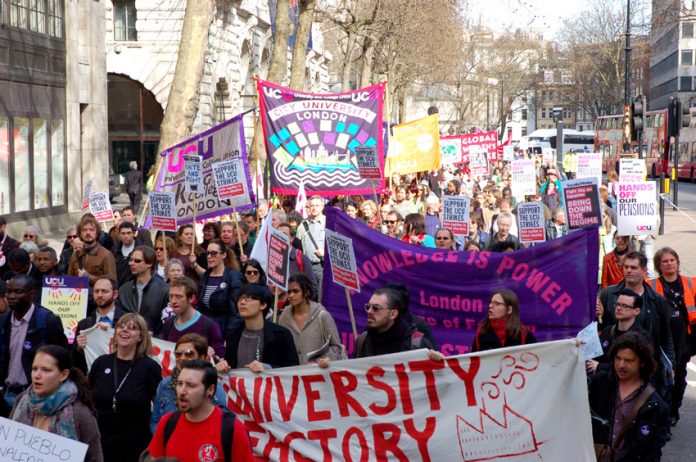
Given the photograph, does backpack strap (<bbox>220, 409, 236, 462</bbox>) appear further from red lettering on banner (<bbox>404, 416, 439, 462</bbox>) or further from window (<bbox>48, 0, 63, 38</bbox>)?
window (<bbox>48, 0, 63, 38</bbox>)

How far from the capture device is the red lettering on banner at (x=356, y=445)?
6.49m

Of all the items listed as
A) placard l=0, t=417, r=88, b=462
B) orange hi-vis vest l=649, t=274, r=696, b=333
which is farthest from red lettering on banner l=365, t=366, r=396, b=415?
orange hi-vis vest l=649, t=274, r=696, b=333

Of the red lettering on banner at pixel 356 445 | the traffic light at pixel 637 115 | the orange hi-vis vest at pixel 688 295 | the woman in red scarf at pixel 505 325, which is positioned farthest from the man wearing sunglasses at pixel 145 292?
the traffic light at pixel 637 115

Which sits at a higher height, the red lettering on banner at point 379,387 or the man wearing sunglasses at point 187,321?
the man wearing sunglasses at point 187,321

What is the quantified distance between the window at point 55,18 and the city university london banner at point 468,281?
52.1 feet

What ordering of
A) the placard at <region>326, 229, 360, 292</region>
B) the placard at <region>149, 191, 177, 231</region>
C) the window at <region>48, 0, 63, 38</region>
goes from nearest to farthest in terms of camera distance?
the placard at <region>326, 229, 360, 292</region>
the placard at <region>149, 191, 177, 231</region>
the window at <region>48, 0, 63, 38</region>

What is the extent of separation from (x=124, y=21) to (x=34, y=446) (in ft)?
102

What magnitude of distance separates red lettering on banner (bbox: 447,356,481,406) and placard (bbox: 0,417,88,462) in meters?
2.28

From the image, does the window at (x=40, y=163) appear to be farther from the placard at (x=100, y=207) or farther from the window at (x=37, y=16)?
the placard at (x=100, y=207)

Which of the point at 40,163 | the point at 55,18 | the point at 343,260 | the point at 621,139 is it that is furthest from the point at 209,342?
the point at 621,139

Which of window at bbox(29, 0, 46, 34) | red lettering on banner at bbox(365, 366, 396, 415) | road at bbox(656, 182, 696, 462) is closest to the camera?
red lettering on banner at bbox(365, 366, 396, 415)

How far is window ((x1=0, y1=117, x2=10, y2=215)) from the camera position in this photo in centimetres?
2097

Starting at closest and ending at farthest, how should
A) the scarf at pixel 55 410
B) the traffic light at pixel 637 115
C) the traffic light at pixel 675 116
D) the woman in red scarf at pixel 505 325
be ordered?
the scarf at pixel 55 410 < the woman in red scarf at pixel 505 325 < the traffic light at pixel 637 115 < the traffic light at pixel 675 116

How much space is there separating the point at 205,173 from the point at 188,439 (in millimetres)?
7830
